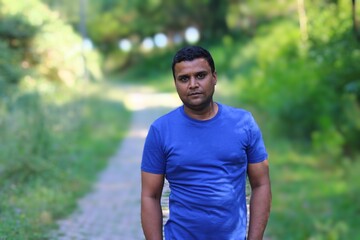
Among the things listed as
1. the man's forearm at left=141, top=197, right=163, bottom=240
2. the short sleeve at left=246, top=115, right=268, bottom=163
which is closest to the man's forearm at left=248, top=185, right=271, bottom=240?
the short sleeve at left=246, top=115, right=268, bottom=163

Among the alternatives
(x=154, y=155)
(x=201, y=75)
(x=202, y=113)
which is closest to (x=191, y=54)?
(x=201, y=75)

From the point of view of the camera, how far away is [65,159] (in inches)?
414

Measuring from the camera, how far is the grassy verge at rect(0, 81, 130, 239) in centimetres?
656

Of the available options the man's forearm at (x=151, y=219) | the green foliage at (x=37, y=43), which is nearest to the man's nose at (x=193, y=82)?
the man's forearm at (x=151, y=219)

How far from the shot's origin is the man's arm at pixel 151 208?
10.5 feet

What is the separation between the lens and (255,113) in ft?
58.6

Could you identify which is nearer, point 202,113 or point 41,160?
point 202,113

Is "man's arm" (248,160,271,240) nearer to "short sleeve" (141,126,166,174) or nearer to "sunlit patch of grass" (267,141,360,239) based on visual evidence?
"short sleeve" (141,126,166,174)

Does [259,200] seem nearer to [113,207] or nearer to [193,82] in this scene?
[193,82]

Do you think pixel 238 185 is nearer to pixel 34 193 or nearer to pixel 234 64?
pixel 34 193

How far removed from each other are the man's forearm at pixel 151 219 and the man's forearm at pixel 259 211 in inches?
18.3

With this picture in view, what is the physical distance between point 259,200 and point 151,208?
0.55 metres

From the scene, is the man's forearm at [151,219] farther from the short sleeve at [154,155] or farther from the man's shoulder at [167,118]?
the man's shoulder at [167,118]

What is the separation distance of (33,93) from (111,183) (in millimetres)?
2550
